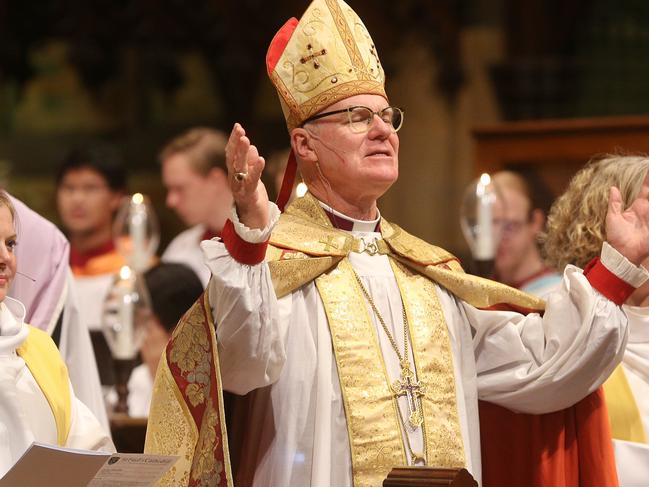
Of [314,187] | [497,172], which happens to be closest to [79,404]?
[314,187]

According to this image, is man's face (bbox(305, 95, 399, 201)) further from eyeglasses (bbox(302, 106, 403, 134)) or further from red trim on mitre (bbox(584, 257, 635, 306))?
red trim on mitre (bbox(584, 257, 635, 306))

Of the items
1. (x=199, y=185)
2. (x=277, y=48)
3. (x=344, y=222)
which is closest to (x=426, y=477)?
(x=344, y=222)

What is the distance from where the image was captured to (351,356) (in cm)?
471

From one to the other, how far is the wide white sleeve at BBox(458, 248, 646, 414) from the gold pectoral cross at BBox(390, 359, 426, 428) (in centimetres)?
31

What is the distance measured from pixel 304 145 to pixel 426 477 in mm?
1237

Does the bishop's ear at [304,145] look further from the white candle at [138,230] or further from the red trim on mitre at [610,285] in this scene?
the white candle at [138,230]

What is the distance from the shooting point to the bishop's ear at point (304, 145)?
4.92 meters

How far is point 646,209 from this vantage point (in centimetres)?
484

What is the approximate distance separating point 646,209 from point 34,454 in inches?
78.4

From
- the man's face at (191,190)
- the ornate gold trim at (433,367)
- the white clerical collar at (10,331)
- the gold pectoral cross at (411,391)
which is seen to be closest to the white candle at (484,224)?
the ornate gold trim at (433,367)

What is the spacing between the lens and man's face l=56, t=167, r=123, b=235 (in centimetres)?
877

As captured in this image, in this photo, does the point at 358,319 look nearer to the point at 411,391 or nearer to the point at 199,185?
the point at 411,391

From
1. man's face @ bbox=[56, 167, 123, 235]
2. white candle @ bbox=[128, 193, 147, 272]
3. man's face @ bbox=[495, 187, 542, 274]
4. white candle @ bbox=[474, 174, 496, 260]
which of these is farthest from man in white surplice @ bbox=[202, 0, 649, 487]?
man's face @ bbox=[56, 167, 123, 235]

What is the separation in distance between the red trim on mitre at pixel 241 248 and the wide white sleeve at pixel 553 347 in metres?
0.92
